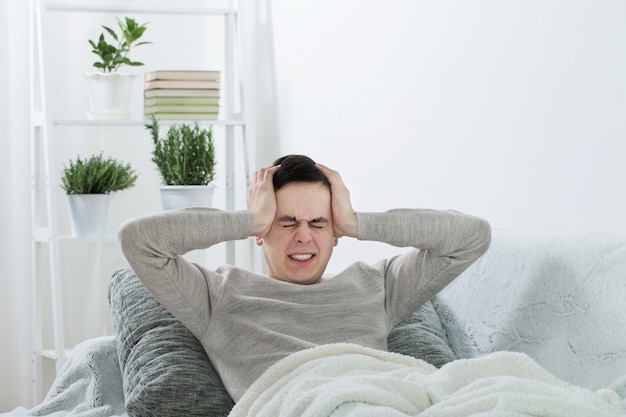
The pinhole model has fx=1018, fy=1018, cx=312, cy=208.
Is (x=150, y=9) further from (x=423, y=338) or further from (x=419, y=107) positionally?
(x=423, y=338)

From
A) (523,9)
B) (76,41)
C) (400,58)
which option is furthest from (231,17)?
(523,9)

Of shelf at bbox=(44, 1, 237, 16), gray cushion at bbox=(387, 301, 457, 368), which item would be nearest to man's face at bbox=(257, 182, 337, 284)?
gray cushion at bbox=(387, 301, 457, 368)

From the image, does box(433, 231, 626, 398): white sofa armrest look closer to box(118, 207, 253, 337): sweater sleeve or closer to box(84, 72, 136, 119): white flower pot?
box(118, 207, 253, 337): sweater sleeve

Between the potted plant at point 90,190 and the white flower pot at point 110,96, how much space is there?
0.18 meters

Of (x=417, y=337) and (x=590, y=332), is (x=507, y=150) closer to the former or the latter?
(x=417, y=337)

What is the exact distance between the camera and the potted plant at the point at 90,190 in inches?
120

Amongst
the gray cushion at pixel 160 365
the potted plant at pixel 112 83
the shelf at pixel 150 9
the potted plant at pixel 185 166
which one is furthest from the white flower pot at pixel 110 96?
the gray cushion at pixel 160 365

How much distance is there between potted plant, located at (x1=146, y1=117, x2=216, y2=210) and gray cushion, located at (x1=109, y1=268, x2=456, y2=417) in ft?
3.62

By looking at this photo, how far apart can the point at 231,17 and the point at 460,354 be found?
6.21 feet

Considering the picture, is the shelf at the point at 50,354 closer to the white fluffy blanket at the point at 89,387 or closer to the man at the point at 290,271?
the white fluffy blanket at the point at 89,387

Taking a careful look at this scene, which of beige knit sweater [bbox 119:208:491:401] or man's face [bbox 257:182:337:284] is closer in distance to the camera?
beige knit sweater [bbox 119:208:491:401]

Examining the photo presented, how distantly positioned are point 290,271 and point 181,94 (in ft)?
4.88

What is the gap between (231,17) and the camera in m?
3.38

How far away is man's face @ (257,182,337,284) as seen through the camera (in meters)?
1.79
